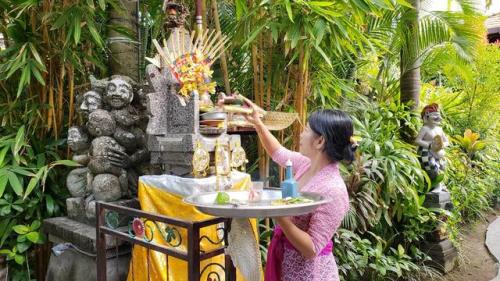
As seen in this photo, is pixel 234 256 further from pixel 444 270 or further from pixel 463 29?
pixel 463 29

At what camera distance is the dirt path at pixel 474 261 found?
4.46 meters

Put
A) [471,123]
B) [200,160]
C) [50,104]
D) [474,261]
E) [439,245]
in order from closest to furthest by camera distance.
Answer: [200,160], [50,104], [439,245], [474,261], [471,123]

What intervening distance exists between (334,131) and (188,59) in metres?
1.38

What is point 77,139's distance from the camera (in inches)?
116

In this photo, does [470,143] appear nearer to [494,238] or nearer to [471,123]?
[471,123]

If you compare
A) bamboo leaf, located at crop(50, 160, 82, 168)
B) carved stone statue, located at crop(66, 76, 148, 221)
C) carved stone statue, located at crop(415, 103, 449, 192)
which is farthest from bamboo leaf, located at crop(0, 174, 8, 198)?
carved stone statue, located at crop(415, 103, 449, 192)

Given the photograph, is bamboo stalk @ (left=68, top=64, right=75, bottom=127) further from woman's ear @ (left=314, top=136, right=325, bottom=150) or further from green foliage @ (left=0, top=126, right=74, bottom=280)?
woman's ear @ (left=314, top=136, right=325, bottom=150)

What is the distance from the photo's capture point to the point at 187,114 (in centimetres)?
264

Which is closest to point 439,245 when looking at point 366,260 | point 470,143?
point 366,260

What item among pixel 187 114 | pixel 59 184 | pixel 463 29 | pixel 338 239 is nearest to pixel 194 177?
pixel 187 114

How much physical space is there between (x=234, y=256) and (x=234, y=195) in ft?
0.89

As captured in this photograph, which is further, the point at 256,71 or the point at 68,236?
the point at 256,71

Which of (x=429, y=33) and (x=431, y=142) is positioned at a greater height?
(x=429, y=33)

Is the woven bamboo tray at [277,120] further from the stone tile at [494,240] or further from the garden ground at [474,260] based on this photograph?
the stone tile at [494,240]
